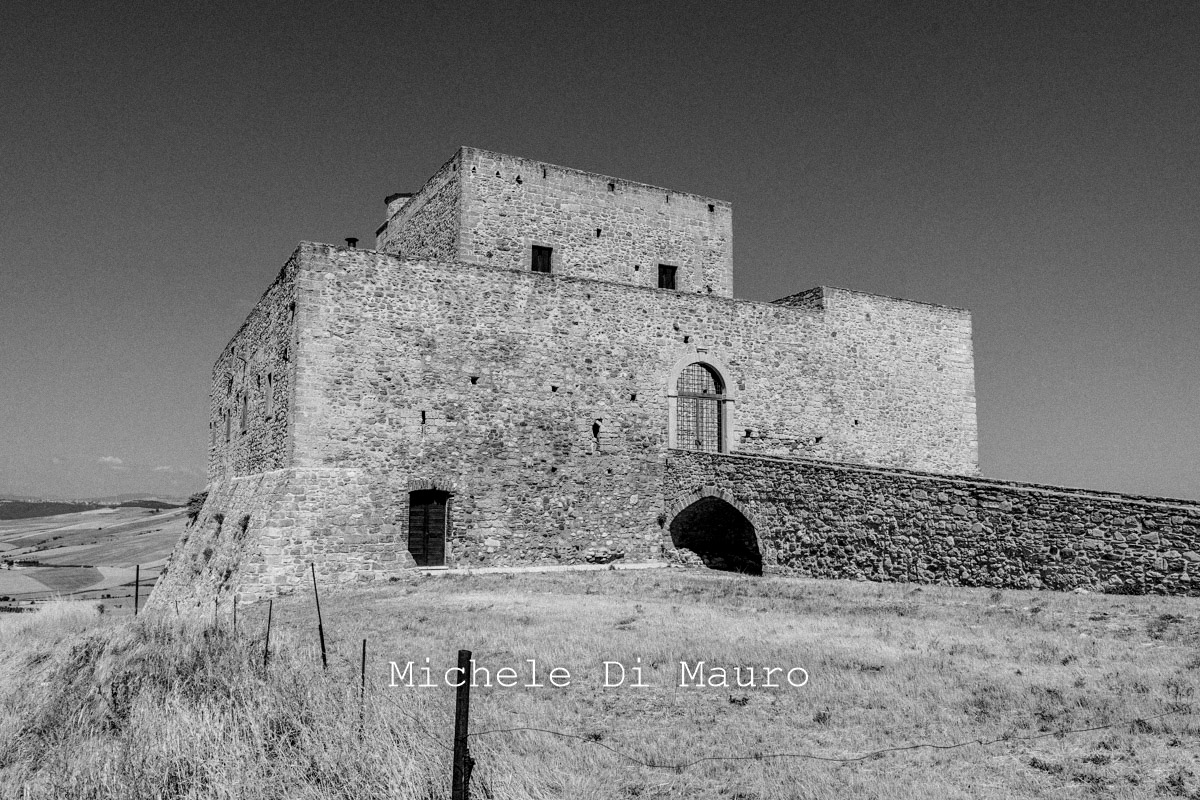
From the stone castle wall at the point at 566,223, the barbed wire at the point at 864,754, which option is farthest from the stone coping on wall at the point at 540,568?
the barbed wire at the point at 864,754

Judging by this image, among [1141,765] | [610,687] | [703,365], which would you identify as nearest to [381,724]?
[610,687]

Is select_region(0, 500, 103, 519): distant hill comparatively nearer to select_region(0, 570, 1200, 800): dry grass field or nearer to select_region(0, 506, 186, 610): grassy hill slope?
select_region(0, 506, 186, 610): grassy hill slope

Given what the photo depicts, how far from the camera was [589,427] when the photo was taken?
19562mm

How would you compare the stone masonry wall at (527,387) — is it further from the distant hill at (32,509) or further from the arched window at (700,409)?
the distant hill at (32,509)

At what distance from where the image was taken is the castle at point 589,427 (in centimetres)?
1537

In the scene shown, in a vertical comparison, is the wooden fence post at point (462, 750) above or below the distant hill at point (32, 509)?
above

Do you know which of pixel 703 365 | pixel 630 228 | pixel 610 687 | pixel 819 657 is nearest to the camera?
pixel 610 687

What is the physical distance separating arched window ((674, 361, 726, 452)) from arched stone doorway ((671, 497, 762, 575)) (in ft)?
4.87

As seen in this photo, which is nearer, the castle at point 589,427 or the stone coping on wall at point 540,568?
the castle at point 589,427

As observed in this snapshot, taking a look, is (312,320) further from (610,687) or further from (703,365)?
(610,687)

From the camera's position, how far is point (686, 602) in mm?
13867

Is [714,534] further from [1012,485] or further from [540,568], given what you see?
[1012,485]

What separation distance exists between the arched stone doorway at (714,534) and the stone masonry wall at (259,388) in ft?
29.1

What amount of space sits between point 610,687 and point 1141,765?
4.38 m
